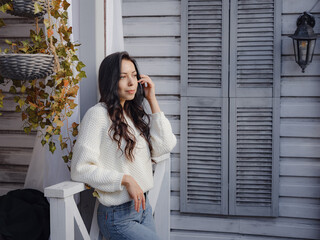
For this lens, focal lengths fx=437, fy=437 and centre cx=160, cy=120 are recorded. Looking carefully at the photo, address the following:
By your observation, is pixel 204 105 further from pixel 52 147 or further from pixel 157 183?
pixel 52 147

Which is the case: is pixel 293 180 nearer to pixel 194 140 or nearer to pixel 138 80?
pixel 194 140

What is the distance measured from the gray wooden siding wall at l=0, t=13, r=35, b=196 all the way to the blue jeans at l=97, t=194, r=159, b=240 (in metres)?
1.32

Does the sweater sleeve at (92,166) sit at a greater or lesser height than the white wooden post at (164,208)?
greater

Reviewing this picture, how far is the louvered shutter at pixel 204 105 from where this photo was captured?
3537 mm

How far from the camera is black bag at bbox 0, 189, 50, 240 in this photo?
2322 mm

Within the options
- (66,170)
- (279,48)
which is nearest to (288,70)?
(279,48)

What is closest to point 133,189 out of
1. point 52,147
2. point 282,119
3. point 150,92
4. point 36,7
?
point 52,147

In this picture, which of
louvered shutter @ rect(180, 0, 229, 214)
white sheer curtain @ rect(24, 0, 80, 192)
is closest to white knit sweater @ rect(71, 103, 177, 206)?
white sheer curtain @ rect(24, 0, 80, 192)

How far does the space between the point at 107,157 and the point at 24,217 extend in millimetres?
599

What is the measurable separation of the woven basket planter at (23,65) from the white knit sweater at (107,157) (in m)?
0.34

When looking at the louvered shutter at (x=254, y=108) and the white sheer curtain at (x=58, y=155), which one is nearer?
the white sheer curtain at (x=58, y=155)

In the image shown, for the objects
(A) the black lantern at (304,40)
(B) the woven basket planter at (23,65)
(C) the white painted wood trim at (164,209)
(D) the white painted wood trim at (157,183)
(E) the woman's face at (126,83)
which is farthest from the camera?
(A) the black lantern at (304,40)

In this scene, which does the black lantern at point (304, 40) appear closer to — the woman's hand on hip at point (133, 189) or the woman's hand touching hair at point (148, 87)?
the woman's hand touching hair at point (148, 87)

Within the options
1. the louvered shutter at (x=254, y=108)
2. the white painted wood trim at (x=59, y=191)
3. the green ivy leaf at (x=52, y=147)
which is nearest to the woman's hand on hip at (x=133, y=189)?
the white painted wood trim at (x=59, y=191)
